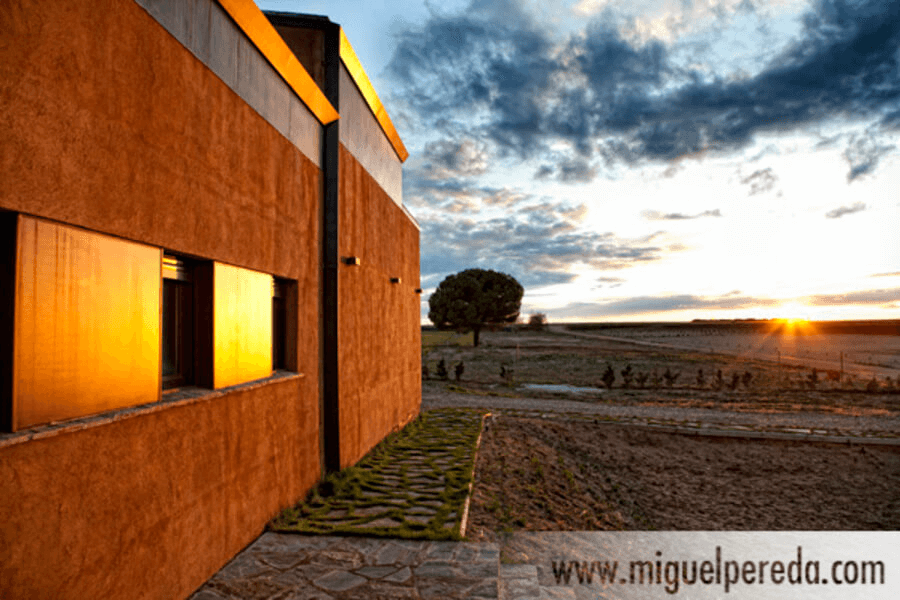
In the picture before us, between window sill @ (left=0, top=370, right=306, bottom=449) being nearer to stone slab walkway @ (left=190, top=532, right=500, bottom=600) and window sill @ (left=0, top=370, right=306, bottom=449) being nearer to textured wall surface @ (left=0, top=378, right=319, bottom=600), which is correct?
textured wall surface @ (left=0, top=378, right=319, bottom=600)

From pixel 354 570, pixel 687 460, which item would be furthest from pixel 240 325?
pixel 687 460

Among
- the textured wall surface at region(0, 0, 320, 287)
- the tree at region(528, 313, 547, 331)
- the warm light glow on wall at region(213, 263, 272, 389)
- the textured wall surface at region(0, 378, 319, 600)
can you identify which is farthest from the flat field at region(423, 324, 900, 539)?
the tree at region(528, 313, 547, 331)

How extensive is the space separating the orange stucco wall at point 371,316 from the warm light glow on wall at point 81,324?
12.0 ft

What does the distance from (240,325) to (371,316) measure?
13.1 ft

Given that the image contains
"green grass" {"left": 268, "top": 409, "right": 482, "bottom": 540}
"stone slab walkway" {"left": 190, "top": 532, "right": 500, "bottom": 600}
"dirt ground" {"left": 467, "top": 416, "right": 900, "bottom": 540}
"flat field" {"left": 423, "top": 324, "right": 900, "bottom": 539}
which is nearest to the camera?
"stone slab walkway" {"left": 190, "top": 532, "right": 500, "bottom": 600}

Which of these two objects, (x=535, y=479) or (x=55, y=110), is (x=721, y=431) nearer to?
(x=535, y=479)

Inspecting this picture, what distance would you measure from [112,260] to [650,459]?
10025 millimetres

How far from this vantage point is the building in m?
2.53

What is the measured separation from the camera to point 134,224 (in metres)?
3.24

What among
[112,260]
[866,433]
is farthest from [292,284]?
[866,433]

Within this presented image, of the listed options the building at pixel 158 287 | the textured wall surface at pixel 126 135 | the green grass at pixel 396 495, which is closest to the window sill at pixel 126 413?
the building at pixel 158 287

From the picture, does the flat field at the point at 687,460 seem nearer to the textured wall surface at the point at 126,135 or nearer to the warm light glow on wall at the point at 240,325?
the warm light glow on wall at the point at 240,325

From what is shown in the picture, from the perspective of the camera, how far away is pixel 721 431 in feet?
39.3

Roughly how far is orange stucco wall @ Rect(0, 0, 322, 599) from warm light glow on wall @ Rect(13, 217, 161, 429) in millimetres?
127
